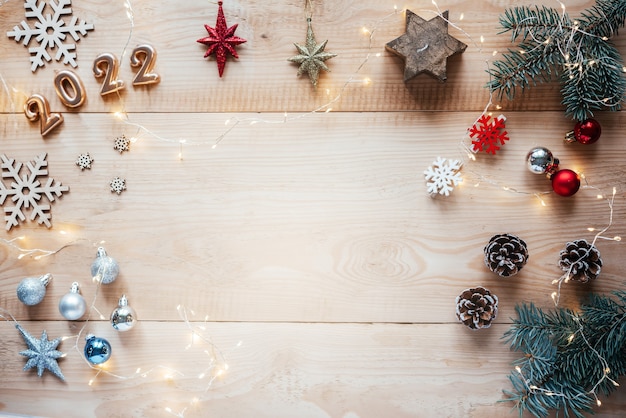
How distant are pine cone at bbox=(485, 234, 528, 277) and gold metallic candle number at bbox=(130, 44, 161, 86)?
2.84 ft

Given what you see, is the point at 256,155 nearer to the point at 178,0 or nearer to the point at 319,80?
the point at 319,80

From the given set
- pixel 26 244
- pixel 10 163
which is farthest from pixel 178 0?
pixel 26 244

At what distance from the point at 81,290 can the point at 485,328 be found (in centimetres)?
95

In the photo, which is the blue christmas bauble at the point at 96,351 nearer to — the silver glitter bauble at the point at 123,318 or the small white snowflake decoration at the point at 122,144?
the silver glitter bauble at the point at 123,318

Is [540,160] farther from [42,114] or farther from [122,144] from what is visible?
[42,114]

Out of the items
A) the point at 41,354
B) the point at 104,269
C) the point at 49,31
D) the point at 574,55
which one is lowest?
the point at 41,354

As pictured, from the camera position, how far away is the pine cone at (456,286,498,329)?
3.77ft

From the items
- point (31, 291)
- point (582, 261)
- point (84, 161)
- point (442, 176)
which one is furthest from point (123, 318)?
point (582, 261)

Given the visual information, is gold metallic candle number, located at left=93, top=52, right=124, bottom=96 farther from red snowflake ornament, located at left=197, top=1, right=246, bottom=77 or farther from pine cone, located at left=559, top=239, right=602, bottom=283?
pine cone, located at left=559, top=239, right=602, bottom=283

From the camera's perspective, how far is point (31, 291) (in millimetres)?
1168

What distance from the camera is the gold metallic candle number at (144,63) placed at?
3.91 ft

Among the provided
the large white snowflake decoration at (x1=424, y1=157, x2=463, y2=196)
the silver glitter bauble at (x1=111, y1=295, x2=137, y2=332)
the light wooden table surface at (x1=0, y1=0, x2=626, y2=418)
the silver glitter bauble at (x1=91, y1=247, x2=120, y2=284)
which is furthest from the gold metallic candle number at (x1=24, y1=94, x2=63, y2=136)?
the large white snowflake decoration at (x1=424, y1=157, x2=463, y2=196)

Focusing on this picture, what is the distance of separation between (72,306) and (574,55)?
124cm

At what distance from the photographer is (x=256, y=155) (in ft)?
3.98
